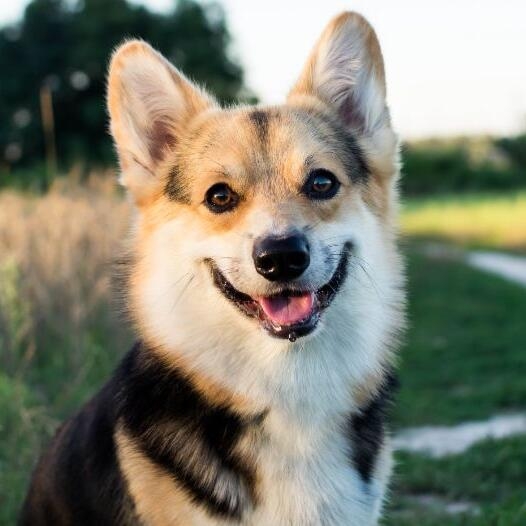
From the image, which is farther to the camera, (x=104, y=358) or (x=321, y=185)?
(x=104, y=358)

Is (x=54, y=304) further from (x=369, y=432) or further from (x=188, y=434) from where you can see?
(x=369, y=432)

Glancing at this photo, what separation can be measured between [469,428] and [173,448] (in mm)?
4022

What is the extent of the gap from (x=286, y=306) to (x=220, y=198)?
1.95 ft

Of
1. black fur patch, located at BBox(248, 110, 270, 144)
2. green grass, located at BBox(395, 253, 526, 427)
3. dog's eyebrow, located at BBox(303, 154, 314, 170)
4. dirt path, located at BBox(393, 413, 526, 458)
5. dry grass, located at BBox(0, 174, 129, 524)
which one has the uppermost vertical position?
black fur patch, located at BBox(248, 110, 270, 144)

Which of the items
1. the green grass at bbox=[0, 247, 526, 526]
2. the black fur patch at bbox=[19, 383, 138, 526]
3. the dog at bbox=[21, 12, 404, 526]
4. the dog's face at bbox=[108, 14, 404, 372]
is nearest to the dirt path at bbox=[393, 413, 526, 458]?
the green grass at bbox=[0, 247, 526, 526]

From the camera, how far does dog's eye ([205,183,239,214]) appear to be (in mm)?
3518

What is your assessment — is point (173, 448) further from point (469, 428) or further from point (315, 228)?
point (469, 428)

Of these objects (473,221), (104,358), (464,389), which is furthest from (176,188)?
(473,221)

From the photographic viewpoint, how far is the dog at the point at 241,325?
3193mm

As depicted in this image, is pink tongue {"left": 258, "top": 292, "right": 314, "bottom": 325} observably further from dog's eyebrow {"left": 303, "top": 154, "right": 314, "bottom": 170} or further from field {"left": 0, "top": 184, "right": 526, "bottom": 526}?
field {"left": 0, "top": 184, "right": 526, "bottom": 526}

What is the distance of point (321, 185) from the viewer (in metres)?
3.56

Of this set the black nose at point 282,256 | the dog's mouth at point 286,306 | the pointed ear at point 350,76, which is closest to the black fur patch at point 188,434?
the dog's mouth at point 286,306

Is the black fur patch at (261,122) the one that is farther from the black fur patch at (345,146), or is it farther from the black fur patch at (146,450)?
the black fur patch at (146,450)

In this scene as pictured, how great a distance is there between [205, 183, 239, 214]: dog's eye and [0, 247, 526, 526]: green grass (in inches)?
63.0
